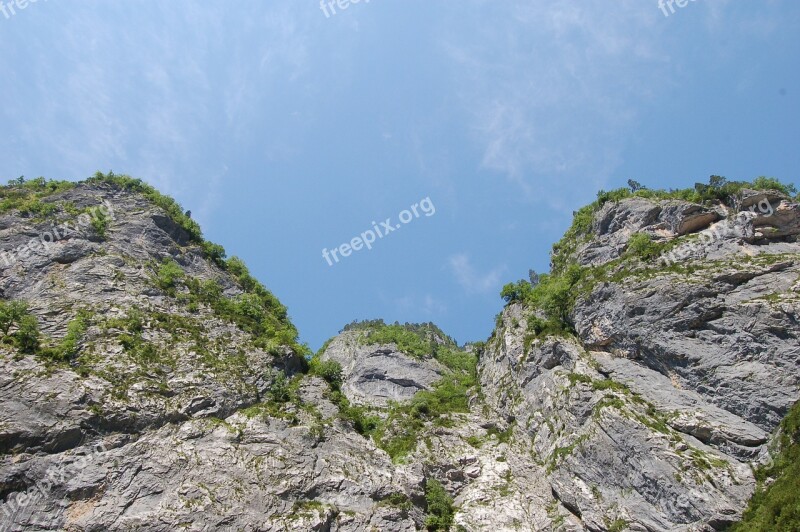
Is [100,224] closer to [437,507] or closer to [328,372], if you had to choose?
[328,372]

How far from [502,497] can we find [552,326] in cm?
1842

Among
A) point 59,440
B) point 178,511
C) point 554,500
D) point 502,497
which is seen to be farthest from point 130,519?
point 554,500

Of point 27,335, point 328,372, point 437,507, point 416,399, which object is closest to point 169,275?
point 27,335

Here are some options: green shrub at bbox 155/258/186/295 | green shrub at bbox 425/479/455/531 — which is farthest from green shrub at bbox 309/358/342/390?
green shrub at bbox 155/258/186/295

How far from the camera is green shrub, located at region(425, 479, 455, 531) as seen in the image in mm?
37625

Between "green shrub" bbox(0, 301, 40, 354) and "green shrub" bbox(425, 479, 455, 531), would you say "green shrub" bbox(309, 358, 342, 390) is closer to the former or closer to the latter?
"green shrub" bbox(425, 479, 455, 531)

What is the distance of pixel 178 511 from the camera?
103 ft

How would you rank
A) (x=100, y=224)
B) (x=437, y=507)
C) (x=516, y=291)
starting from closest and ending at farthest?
1. (x=437, y=507)
2. (x=100, y=224)
3. (x=516, y=291)

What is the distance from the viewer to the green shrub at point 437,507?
37.6 metres

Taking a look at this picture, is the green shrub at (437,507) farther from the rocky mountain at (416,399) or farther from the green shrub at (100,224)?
the green shrub at (100,224)

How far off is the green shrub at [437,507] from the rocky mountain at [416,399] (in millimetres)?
175

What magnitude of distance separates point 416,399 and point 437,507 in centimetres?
1916

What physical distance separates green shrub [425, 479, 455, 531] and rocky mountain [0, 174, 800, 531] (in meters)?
0.17

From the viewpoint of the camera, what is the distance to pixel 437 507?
38969 mm
